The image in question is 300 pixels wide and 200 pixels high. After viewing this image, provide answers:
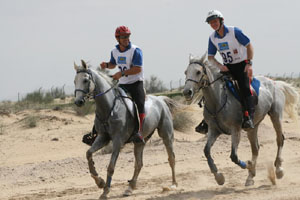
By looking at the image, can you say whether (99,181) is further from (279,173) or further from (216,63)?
(279,173)

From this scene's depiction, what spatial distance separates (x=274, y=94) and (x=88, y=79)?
15.0ft

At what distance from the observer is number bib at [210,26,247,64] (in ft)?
31.9

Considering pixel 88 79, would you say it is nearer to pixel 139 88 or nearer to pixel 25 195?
pixel 139 88

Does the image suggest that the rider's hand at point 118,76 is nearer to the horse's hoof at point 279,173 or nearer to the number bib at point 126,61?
the number bib at point 126,61

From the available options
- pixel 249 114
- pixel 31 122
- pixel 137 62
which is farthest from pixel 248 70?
pixel 31 122

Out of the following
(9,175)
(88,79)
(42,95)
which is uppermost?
(88,79)

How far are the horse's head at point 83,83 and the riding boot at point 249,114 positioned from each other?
3007 mm

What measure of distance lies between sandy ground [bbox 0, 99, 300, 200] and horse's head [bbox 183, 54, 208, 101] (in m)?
1.98

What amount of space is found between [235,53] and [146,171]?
4.74 m

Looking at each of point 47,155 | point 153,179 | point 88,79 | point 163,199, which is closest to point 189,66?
point 88,79

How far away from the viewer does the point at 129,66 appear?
9938 millimetres

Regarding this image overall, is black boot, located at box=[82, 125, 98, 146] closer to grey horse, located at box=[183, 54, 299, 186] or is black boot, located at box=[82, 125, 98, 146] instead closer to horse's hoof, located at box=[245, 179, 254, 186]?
grey horse, located at box=[183, 54, 299, 186]

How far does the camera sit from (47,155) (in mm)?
18141

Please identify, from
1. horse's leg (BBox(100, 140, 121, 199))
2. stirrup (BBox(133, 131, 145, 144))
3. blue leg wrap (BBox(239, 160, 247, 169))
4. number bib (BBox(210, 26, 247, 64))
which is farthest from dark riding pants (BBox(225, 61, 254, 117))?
horse's leg (BBox(100, 140, 121, 199))
